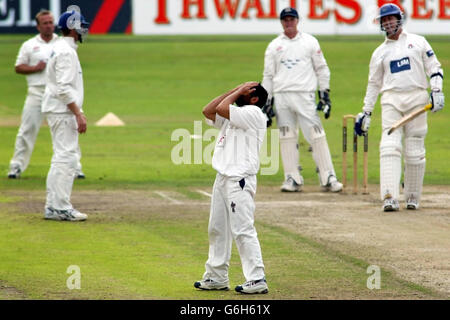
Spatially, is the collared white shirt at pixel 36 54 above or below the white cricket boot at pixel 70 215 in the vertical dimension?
above

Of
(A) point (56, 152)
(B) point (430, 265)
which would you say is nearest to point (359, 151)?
(A) point (56, 152)

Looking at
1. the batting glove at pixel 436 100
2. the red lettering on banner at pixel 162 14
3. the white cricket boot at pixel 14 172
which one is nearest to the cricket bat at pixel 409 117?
the batting glove at pixel 436 100

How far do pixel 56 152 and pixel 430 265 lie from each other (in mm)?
4376

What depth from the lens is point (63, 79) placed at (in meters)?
12.2

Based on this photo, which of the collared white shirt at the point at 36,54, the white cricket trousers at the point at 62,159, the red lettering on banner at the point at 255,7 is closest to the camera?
the white cricket trousers at the point at 62,159

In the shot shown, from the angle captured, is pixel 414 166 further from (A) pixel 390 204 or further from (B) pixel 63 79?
(B) pixel 63 79

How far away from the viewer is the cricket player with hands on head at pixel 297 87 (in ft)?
50.0

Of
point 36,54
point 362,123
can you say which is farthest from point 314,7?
point 362,123

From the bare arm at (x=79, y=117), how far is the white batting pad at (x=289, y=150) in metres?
3.64

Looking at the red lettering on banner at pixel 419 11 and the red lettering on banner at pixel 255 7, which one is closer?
the red lettering on banner at pixel 419 11

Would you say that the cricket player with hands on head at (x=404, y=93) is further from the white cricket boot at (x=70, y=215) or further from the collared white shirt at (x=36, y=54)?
the collared white shirt at (x=36, y=54)

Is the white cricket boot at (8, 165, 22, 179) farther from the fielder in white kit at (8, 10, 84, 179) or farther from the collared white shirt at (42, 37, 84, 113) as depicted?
the collared white shirt at (42, 37, 84, 113)

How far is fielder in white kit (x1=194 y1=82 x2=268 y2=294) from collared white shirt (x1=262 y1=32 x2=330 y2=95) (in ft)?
21.0
